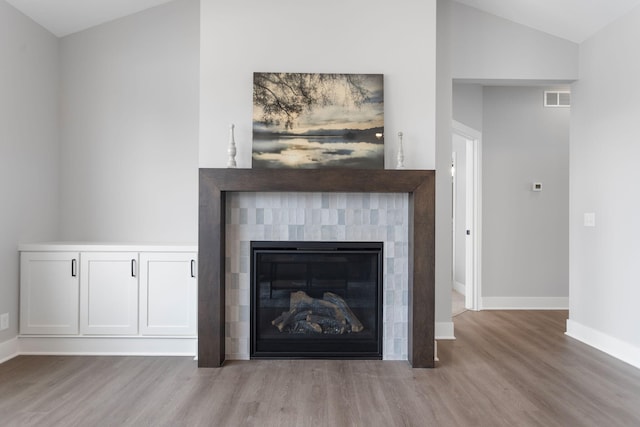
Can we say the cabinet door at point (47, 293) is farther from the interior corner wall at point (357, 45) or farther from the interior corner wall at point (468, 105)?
the interior corner wall at point (468, 105)

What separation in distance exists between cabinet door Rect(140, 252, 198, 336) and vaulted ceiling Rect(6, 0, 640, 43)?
6.97ft

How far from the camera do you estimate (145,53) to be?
12.9 feet

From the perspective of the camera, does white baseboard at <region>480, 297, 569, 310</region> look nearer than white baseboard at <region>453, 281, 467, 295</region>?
Yes

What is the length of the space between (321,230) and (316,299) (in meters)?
0.56

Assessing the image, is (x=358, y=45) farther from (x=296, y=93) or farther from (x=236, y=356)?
(x=236, y=356)

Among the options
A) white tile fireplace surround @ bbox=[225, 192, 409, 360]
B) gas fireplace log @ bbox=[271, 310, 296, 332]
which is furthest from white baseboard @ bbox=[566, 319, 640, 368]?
gas fireplace log @ bbox=[271, 310, 296, 332]

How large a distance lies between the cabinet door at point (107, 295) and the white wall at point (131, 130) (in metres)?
0.48

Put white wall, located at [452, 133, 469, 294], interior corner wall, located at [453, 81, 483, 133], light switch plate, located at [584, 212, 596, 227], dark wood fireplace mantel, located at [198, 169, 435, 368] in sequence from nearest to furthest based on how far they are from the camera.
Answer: dark wood fireplace mantel, located at [198, 169, 435, 368], light switch plate, located at [584, 212, 596, 227], interior corner wall, located at [453, 81, 483, 133], white wall, located at [452, 133, 469, 294]

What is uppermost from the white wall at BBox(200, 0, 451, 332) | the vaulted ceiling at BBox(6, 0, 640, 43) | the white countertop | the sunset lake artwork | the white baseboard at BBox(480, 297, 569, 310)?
the vaulted ceiling at BBox(6, 0, 640, 43)

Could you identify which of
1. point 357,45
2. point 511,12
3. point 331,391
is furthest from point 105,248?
point 511,12

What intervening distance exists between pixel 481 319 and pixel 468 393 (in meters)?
→ 2.16

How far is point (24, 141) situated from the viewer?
3.49m

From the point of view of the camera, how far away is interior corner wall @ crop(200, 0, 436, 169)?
133 inches

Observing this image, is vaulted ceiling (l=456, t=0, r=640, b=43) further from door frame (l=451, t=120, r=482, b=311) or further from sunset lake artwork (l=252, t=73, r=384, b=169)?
sunset lake artwork (l=252, t=73, r=384, b=169)
